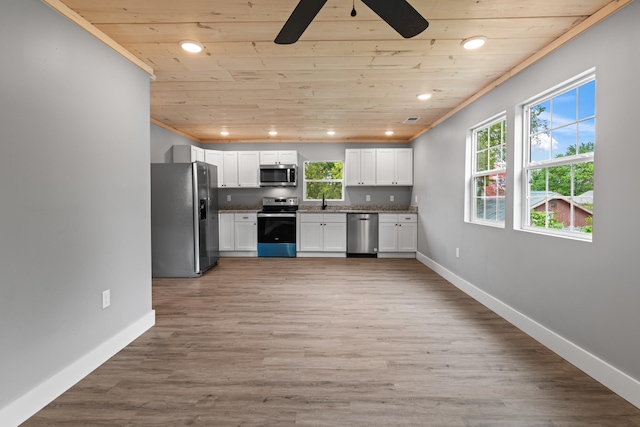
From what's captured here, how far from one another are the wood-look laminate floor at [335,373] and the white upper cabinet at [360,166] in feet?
10.5

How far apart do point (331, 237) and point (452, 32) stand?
4.24 meters

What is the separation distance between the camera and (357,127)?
5.39m

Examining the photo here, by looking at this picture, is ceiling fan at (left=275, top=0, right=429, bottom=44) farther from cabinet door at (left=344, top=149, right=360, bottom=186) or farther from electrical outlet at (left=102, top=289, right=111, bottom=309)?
cabinet door at (left=344, top=149, right=360, bottom=186)

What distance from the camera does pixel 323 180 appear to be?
21.8ft

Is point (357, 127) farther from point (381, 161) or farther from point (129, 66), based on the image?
point (129, 66)

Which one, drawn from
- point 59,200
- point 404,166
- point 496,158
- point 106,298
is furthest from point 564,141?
point 404,166

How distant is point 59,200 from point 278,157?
15.1 feet

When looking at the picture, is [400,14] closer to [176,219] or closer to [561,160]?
[561,160]

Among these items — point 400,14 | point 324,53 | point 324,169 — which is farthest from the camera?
point 324,169

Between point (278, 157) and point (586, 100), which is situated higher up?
point (278, 157)

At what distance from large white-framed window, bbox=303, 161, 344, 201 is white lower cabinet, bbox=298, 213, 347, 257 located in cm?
67

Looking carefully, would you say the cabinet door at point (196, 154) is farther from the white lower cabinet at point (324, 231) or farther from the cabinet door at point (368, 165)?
the cabinet door at point (368, 165)

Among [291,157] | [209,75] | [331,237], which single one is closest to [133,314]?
[209,75]

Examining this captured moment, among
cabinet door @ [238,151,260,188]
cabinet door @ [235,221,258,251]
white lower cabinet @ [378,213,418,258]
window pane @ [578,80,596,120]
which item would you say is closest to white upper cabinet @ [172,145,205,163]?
cabinet door @ [238,151,260,188]
